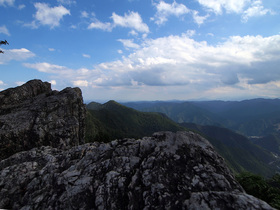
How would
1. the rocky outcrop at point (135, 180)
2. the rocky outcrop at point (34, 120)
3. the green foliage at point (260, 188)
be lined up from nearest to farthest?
the rocky outcrop at point (135, 180)
the green foliage at point (260, 188)
the rocky outcrop at point (34, 120)

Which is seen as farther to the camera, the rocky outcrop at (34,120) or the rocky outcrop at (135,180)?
the rocky outcrop at (34,120)

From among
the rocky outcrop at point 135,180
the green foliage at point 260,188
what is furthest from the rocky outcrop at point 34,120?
the green foliage at point 260,188

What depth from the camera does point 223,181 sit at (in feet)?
34.1

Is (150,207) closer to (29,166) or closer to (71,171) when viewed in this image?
(71,171)

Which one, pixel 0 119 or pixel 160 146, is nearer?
pixel 160 146

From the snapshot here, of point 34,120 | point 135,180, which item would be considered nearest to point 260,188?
point 135,180

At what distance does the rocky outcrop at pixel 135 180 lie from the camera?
935 cm

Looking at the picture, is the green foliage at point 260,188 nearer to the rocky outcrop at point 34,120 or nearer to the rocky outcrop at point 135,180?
the rocky outcrop at point 135,180

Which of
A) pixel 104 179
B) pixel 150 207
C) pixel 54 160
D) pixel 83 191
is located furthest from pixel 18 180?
pixel 150 207

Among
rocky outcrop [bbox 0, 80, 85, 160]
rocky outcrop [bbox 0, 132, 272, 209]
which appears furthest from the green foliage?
rocky outcrop [bbox 0, 80, 85, 160]

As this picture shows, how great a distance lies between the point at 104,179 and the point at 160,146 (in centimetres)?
563

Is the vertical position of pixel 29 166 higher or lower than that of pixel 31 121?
lower

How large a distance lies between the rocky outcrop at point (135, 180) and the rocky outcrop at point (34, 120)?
14788mm

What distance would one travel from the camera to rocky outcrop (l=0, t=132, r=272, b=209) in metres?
9.35
